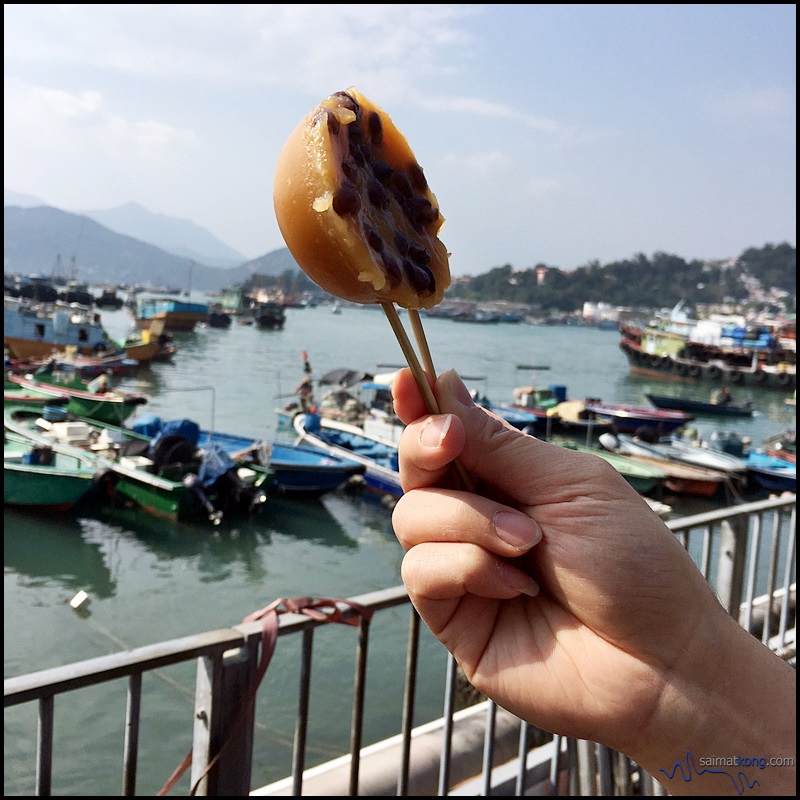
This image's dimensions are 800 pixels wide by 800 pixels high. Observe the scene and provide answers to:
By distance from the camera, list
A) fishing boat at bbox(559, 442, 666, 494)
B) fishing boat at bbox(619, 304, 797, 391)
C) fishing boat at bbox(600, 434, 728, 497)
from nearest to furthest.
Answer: fishing boat at bbox(559, 442, 666, 494)
fishing boat at bbox(600, 434, 728, 497)
fishing boat at bbox(619, 304, 797, 391)

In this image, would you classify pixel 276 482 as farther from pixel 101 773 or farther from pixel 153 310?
pixel 153 310

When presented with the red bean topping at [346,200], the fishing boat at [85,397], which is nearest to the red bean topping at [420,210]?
the red bean topping at [346,200]

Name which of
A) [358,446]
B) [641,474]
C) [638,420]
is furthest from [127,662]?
[638,420]

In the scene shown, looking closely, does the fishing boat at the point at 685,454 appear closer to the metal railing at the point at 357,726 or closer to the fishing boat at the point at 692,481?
the fishing boat at the point at 692,481

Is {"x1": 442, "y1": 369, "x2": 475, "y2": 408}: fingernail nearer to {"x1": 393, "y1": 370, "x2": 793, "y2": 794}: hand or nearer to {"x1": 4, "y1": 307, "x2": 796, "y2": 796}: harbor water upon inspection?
{"x1": 393, "y1": 370, "x2": 793, "y2": 794}: hand

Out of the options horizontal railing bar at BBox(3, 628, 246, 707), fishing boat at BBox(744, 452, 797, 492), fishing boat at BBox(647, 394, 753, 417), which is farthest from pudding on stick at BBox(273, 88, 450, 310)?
fishing boat at BBox(647, 394, 753, 417)

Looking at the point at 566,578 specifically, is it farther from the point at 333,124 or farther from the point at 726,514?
the point at 726,514
